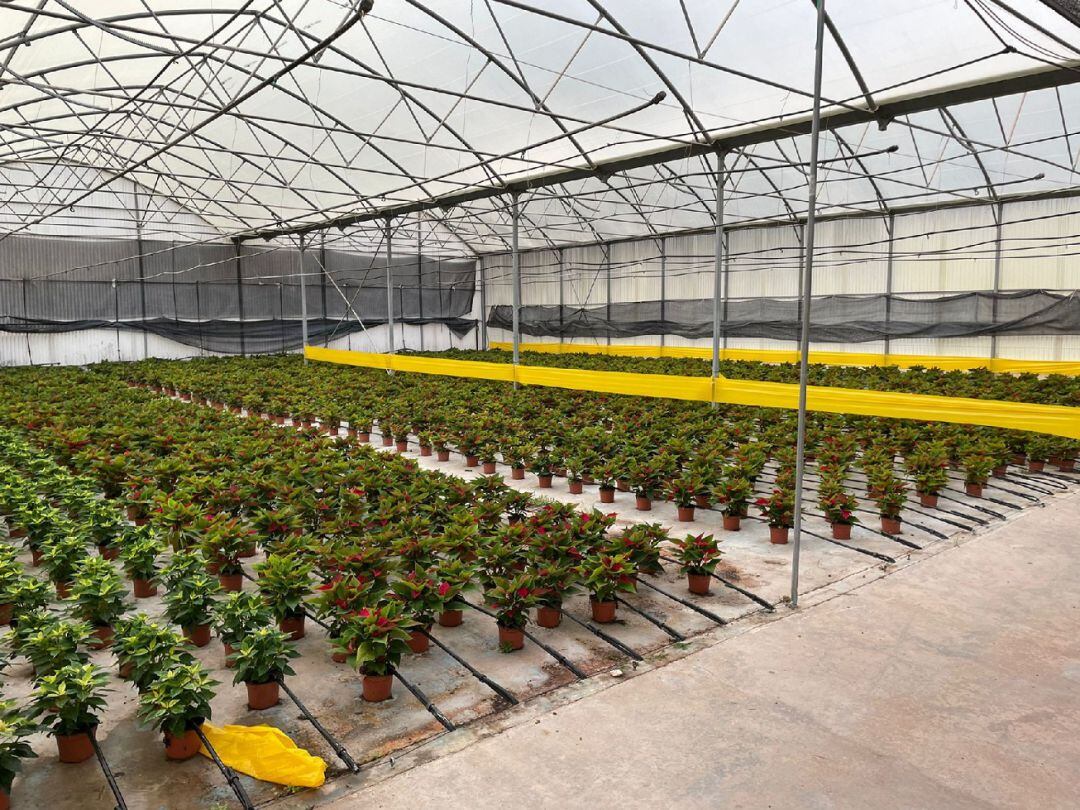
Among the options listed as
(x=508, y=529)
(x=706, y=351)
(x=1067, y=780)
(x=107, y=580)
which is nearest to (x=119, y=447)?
(x=107, y=580)

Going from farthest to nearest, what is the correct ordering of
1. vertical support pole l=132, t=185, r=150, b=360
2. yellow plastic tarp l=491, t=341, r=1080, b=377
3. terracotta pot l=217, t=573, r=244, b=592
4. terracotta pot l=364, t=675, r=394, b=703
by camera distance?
vertical support pole l=132, t=185, r=150, b=360
yellow plastic tarp l=491, t=341, r=1080, b=377
terracotta pot l=217, t=573, r=244, b=592
terracotta pot l=364, t=675, r=394, b=703

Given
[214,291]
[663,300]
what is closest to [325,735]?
[663,300]

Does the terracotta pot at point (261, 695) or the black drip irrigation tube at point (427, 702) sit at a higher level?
the terracotta pot at point (261, 695)

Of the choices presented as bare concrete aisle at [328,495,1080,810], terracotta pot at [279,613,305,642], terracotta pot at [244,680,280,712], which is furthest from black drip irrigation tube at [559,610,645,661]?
terracotta pot at [244,680,280,712]

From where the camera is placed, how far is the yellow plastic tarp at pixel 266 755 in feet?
11.3

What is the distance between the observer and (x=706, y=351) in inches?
1003

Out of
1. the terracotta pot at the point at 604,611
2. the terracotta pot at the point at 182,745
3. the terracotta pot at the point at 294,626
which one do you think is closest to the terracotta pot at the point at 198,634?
the terracotta pot at the point at 294,626

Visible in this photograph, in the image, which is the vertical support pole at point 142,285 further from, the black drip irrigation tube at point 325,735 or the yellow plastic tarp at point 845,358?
the black drip irrigation tube at point 325,735

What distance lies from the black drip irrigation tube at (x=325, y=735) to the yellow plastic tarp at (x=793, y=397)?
23.5 ft

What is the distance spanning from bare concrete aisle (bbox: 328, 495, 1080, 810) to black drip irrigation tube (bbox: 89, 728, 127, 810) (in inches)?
35.6

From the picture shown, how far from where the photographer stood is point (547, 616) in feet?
16.9

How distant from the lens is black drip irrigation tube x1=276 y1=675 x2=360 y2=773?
11.7ft

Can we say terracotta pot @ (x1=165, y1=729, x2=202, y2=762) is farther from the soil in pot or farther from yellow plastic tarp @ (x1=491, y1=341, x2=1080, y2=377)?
yellow plastic tarp @ (x1=491, y1=341, x2=1080, y2=377)

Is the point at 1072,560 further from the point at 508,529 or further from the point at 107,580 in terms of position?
the point at 107,580
